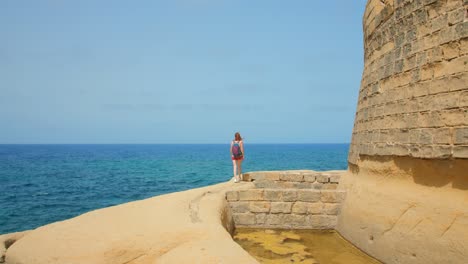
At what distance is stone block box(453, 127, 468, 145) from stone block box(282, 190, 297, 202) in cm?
428

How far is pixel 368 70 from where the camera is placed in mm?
7785

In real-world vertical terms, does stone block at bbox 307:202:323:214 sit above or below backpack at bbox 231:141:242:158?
below

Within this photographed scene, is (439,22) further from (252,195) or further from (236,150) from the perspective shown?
(236,150)

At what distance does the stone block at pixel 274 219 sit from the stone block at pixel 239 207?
0.58 m

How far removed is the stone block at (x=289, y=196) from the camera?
27.8ft

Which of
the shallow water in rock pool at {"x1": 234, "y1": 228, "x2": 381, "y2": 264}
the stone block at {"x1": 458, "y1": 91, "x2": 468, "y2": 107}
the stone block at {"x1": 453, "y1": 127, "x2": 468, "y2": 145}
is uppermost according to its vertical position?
the stone block at {"x1": 458, "y1": 91, "x2": 468, "y2": 107}

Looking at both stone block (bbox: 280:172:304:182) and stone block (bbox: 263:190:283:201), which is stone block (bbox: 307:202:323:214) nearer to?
stone block (bbox: 263:190:283:201)

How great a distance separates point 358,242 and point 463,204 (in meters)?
2.51

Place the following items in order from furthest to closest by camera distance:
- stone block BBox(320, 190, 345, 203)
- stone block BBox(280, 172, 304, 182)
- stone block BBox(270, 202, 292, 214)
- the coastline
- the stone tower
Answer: stone block BBox(280, 172, 304, 182) < stone block BBox(270, 202, 292, 214) < stone block BBox(320, 190, 345, 203) < the stone tower < the coastline

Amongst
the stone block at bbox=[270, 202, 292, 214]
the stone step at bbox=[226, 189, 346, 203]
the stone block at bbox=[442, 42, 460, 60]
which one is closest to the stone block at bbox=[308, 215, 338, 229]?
the stone step at bbox=[226, 189, 346, 203]

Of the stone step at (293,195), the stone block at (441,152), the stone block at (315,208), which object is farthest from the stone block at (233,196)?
the stone block at (441,152)

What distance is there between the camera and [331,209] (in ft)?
27.2

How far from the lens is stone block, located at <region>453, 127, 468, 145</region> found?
4.62 m

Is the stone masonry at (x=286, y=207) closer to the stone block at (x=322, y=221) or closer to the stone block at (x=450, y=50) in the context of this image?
the stone block at (x=322, y=221)
